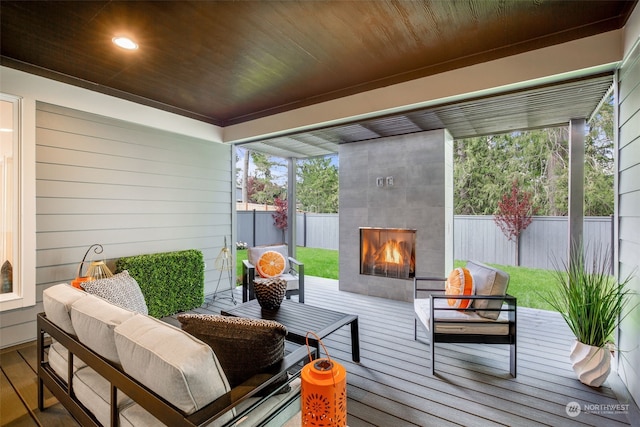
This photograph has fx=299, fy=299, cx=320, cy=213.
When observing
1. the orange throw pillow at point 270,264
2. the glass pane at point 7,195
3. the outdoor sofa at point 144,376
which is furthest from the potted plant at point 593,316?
the glass pane at point 7,195

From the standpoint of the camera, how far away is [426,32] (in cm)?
246

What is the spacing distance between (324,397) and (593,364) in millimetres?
2394

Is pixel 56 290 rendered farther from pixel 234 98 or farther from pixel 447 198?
pixel 447 198

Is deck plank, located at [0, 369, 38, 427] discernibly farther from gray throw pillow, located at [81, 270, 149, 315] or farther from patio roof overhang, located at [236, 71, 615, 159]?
patio roof overhang, located at [236, 71, 615, 159]

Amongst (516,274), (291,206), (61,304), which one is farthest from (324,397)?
(516,274)

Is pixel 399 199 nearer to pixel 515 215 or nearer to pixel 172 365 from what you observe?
pixel 515 215

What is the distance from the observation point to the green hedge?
3529 mm

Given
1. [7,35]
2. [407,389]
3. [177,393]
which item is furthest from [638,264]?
[7,35]

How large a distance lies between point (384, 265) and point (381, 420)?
9.48ft

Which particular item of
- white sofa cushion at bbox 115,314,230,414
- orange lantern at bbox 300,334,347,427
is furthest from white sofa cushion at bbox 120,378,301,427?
orange lantern at bbox 300,334,347,427

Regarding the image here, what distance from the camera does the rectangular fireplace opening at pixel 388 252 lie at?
4480 mm

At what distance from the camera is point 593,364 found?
2.26 metres

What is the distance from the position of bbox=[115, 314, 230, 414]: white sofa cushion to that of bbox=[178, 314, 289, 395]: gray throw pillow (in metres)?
0.14

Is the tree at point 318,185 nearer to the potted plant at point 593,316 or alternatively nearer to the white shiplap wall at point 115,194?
the white shiplap wall at point 115,194
